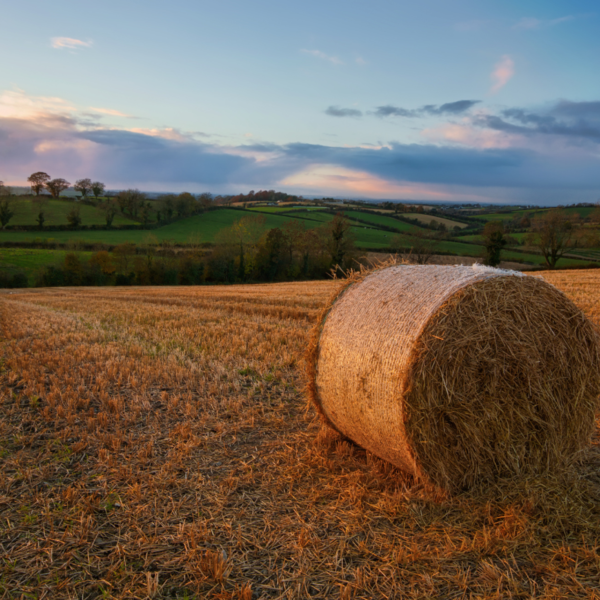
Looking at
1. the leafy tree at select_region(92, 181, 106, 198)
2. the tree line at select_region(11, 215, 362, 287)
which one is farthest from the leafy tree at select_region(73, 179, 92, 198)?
the tree line at select_region(11, 215, 362, 287)

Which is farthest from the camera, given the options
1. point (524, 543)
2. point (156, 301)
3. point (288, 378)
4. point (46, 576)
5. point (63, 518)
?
point (156, 301)

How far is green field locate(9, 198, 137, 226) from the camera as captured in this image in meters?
60.9

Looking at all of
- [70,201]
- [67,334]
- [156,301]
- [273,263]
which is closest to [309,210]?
[273,263]

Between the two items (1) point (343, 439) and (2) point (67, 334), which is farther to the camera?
(2) point (67, 334)

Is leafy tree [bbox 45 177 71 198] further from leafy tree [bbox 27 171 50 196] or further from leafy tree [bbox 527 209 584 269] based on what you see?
leafy tree [bbox 527 209 584 269]

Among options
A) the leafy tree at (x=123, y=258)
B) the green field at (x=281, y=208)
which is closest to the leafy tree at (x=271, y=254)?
the leafy tree at (x=123, y=258)

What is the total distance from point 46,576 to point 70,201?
82513mm

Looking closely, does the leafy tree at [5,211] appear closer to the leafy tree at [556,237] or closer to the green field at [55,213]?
the green field at [55,213]

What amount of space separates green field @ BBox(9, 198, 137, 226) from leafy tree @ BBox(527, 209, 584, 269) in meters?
58.4

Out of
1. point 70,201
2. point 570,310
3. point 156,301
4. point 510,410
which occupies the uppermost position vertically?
point 70,201

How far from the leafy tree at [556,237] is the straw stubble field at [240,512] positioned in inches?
1901

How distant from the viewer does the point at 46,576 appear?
9.76ft

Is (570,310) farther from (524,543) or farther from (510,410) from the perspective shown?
(524,543)

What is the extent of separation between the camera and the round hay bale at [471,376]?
3.88 meters
